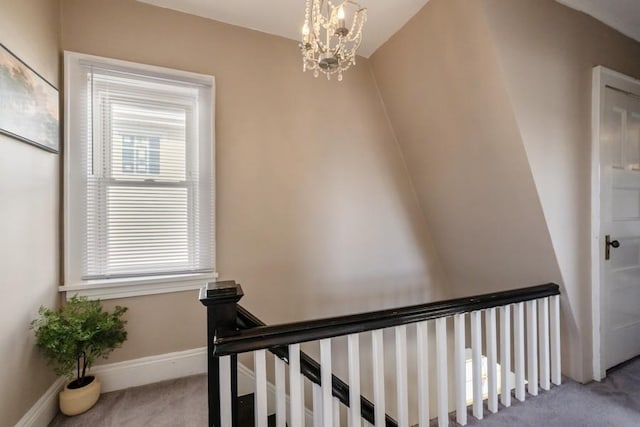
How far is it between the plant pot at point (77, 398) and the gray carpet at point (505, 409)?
1.4 inches

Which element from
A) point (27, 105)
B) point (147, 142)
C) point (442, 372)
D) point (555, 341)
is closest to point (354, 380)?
point (442, 372)

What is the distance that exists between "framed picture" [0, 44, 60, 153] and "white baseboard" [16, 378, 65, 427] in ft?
4.59

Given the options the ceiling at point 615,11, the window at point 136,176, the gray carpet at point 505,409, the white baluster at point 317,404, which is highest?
the ceiling at point 615,11

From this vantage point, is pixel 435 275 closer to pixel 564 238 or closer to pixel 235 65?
pixel 564 238

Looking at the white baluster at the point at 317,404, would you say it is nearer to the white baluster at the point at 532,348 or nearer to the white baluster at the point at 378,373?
the white baluster at the point at 378,373

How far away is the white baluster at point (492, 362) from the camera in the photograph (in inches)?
68.5

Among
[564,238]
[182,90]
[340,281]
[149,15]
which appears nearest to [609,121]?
[564,238]

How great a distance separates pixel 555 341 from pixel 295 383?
1.85 meters

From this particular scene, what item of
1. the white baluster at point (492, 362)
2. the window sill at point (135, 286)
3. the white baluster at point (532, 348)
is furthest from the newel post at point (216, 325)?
the white baluster at point (532, 348)

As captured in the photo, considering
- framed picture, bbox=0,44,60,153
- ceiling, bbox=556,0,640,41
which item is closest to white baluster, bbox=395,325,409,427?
framed picture, bbox=0,44,60,153

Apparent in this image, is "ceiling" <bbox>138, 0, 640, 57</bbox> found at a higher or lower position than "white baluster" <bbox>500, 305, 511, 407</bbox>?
higher

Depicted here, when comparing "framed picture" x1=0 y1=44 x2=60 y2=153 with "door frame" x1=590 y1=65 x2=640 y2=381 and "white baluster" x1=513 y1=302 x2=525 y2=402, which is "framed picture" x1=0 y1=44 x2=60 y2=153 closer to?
"white baluster" x1=513 y1=302 x2=525 y2=402

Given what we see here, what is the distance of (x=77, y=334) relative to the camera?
1.60m

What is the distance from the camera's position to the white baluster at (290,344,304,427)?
4.14ft
